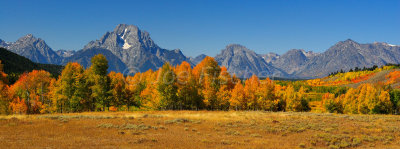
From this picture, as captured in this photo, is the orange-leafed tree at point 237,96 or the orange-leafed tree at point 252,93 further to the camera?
the orange-leafed tree at point 252,93

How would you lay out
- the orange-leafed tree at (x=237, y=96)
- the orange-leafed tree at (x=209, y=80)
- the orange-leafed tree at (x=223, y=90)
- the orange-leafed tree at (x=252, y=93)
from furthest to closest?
the orange-leafed tree at (x=252, y=93) → the orange-leafed tree at (x=237, y=96) → the orange-leafed tree at (x=223, y=90) → the orange-leafed tree at (x=209, y=80)

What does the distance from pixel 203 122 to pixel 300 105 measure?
64.4m

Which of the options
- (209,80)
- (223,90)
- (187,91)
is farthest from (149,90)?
(223,90)

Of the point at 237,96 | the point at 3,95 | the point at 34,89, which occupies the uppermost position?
the point at 34,89

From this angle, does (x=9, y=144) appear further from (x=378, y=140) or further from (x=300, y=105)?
(x=300, y=105)

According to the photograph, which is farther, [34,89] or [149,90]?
[34,89]

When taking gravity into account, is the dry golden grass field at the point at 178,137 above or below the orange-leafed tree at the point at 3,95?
below

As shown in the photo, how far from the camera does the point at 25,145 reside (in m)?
18.5

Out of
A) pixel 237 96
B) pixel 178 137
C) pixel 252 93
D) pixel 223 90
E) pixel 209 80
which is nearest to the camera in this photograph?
pixel 178 137

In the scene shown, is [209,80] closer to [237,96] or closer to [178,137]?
[237,96]

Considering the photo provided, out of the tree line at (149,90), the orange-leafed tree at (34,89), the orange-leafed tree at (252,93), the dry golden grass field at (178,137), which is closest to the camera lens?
the dry golden grass field at (178,137)

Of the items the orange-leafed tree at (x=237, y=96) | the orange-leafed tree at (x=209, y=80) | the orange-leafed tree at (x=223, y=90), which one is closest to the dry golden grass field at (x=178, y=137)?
the orange-leafed tree at (x=209, y=80)

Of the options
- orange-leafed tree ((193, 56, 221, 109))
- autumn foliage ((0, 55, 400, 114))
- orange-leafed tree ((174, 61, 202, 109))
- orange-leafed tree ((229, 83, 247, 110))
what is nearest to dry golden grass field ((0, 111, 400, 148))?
autumn foliage ((0, 55, 400, 114))

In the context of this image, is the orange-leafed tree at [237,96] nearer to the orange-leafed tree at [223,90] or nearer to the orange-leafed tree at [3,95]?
the orange-leafed tree at [223,90]
